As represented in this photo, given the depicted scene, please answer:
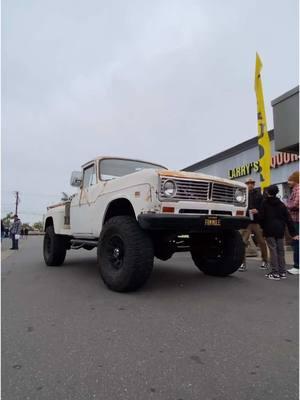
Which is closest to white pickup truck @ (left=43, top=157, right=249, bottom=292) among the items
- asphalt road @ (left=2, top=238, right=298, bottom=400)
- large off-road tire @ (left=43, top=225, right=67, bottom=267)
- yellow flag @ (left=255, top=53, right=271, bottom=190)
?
asphalt road @ (left=2, top=238, right=298, bottom=400)

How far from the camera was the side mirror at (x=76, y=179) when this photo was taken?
669cm

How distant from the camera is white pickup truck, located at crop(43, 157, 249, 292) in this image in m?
4.29

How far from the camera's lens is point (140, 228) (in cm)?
451

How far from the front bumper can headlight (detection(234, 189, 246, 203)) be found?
1.76 feet

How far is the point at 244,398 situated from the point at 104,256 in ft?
10.5

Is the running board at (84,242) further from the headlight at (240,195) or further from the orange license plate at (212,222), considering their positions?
the headlight at (240,195)

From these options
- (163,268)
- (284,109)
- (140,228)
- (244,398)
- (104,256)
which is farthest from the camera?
(284,109)

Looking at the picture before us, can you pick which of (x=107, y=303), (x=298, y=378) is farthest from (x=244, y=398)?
(x=107, y=303)

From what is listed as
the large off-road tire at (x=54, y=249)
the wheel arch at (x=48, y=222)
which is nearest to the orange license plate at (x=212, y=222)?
the large off-road tire at (x=54, y=249)

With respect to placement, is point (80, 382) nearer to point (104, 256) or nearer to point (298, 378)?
point (298, 378)

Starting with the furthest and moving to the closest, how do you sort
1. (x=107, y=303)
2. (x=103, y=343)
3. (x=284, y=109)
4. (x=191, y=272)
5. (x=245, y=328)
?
(x=284, y=109), (x=191, y=272), (x=107, y=303), (x=245, y=328), (x=103, y=343)

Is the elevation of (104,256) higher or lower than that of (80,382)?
higher

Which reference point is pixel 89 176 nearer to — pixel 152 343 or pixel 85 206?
pixel 85 206

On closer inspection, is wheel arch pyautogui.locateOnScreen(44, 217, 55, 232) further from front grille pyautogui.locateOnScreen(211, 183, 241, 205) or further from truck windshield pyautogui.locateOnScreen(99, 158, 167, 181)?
front grille pyautogui.locateOnScreen(211, 183, 241, 205)
